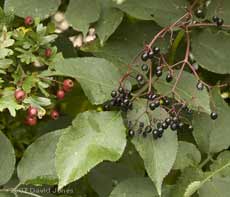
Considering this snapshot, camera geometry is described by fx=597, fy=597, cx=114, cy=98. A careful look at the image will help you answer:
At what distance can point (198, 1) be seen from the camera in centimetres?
171

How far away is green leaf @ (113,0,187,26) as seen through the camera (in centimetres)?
161

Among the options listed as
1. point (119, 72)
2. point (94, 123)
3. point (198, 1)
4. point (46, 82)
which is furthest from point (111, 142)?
point (198, 1)

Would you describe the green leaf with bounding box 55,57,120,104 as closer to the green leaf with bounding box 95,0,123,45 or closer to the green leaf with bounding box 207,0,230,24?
the green leaf with bounding box 95,0,123,45

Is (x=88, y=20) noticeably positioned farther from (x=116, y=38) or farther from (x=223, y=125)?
(x=223, y=125)

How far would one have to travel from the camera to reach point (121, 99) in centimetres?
145

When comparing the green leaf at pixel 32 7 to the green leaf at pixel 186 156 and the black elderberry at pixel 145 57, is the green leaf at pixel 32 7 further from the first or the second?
the green leaf at pixel 186 156

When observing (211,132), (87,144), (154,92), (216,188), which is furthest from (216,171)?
(87,144)

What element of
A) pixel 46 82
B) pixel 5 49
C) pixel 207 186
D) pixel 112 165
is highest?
pixel 5 49

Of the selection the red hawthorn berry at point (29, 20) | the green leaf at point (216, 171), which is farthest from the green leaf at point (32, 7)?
the green leaf at point (216, 171)

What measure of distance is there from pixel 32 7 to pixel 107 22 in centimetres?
21

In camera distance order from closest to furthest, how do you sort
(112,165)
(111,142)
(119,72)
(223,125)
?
(111,142), (119,72), (223,125), (112,165)

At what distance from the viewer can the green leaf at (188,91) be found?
1.49 meters

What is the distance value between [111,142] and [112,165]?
38 cm

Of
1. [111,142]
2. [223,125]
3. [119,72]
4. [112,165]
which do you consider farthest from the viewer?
[112,165]
